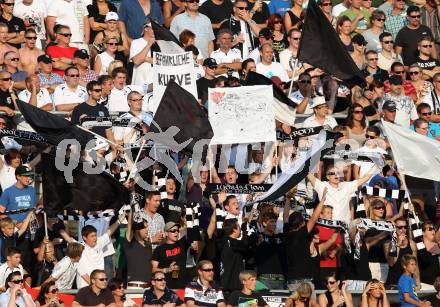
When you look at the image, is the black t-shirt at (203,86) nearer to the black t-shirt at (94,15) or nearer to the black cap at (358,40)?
the black t-shirt at (94,15)

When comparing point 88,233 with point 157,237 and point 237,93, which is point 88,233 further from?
point 237,93

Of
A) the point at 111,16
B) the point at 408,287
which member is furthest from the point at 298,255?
the point at 111,16

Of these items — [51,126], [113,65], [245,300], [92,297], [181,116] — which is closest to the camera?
[92,297]

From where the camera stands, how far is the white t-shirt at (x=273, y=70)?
27.4 m

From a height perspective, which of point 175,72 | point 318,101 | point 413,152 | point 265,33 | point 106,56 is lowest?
point 413,152

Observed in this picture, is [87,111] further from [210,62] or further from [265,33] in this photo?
[265,33]

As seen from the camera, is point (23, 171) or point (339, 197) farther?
point (339, 197)

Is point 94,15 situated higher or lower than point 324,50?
higher

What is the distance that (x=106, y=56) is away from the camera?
2744 cm

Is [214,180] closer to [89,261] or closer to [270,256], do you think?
[270,256]

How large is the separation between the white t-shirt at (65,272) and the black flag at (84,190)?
725 mm

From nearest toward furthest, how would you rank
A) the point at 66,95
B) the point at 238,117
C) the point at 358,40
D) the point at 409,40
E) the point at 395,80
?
the point at 238,117, the point at 66,95, the point at 395,80, the point at 358,40, the point at 409,40

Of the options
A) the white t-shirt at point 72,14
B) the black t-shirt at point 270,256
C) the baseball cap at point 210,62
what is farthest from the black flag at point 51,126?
the white t-shirt at point 72,14

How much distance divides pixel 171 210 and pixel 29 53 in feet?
13.6
